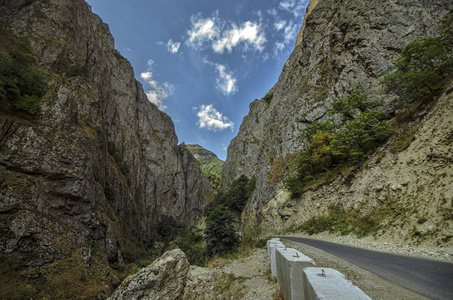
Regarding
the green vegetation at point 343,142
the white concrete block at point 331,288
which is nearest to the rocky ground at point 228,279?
the white concrete block at point 331,288

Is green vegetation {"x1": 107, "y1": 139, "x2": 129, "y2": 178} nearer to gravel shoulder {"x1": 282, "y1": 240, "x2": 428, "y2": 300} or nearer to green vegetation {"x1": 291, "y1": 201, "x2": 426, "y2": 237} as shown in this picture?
green vegetation {"x1": 291, "y1": 201, "x2": 426, "y2": 237}

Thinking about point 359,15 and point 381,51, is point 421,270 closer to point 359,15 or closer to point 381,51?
point 381,51

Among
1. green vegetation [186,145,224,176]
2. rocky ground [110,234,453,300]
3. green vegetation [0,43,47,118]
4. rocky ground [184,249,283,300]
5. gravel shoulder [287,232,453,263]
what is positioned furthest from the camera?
green vegetation [186,145,224,176]

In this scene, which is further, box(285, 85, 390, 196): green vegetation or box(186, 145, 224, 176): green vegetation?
box(186, 145, 224, 176): green vegetation

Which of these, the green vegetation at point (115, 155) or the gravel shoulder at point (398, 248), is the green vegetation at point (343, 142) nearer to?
the gravel shoulder at point (398, 248)

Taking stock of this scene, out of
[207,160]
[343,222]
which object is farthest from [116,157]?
[207,160]

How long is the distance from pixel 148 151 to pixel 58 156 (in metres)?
47.9

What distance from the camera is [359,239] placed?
1012 centimetres

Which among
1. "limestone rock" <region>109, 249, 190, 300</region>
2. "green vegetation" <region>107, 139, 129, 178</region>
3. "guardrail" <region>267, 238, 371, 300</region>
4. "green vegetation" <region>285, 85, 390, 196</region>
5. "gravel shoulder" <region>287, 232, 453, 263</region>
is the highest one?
"green vegetation" <region>107, 139, 129, 178</region>

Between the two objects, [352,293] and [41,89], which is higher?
[41,89]

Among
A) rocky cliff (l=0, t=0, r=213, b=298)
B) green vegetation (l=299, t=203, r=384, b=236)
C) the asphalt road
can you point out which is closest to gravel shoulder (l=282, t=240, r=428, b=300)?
the asphalt road

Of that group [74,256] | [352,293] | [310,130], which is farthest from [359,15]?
[74,256]

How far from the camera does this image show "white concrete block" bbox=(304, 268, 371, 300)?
73.3 inches

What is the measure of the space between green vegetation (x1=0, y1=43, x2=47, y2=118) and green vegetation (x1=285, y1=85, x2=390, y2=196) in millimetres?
24758
